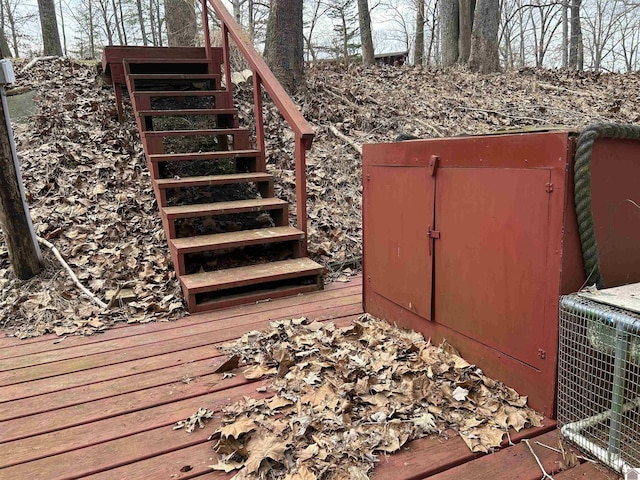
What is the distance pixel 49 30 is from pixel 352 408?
30.6ft

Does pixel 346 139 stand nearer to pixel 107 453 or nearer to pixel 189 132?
pixel 189 132

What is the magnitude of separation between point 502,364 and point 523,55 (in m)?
22.6

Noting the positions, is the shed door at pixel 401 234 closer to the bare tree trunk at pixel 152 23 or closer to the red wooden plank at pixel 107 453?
the red wooden plank at pixel 107 453

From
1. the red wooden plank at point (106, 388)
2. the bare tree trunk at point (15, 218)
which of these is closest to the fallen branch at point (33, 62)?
the bare tree trunk at point (15, 218)

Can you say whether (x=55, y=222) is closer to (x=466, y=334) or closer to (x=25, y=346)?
(x=25, y=346)

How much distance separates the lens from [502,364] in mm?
2072

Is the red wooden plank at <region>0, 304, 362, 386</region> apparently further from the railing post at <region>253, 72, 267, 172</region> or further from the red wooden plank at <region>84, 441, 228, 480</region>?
the railing post at <region>253, 72, 267, 172</region>

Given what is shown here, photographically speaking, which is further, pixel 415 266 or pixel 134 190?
pixel 134 190

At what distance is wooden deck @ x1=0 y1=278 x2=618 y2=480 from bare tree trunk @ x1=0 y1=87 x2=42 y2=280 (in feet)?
2.40

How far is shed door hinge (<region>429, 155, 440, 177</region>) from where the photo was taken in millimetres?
2305

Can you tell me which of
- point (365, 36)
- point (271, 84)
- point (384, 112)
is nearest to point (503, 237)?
point (271, 84)

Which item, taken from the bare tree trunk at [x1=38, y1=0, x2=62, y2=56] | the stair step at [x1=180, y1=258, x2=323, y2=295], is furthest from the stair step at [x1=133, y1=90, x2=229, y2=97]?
the bare tree trunk at [x1=38, y1=0, x2=62, y2=56]

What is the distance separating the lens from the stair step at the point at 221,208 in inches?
145

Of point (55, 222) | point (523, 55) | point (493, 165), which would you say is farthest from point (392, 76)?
point (523, 55)
